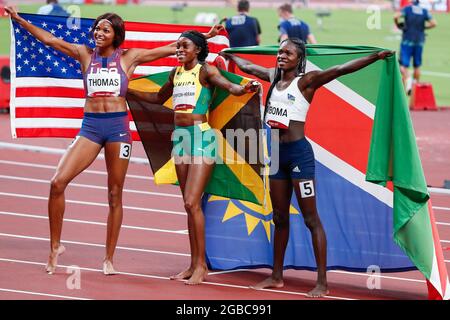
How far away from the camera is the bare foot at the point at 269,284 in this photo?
384 inches

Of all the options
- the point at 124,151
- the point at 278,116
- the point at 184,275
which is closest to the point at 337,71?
the point at 278,116

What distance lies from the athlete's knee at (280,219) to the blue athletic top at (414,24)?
15.4 metres

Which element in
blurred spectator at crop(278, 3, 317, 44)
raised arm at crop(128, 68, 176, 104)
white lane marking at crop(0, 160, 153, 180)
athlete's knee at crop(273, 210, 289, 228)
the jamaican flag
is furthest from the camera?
blurred spectator at crop(278, 3, 317, 44)

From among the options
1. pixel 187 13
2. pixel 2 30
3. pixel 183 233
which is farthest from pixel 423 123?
pixel 187 13

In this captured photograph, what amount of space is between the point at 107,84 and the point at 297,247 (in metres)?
2.26

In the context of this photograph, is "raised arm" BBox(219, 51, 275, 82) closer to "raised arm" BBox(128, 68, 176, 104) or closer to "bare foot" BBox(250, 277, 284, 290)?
→ "raised arm" BBox(128, 68, 176, 104)

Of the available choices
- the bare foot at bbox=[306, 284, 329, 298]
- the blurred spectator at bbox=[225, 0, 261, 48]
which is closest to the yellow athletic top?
the bare foot at bbox=[306, 284, 329, 298]

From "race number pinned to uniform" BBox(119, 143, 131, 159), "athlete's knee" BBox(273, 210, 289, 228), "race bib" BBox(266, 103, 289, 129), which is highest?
"race bib" BBox(266, 103, 289, 129)

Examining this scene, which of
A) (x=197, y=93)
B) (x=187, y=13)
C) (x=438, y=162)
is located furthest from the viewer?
(x=187, y=13)

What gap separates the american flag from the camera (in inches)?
427

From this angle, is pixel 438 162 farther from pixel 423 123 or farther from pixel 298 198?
pixel 298 198

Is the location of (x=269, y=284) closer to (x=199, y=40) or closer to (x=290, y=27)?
(x=199, y=40)

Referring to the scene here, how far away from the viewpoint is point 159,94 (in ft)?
33.7

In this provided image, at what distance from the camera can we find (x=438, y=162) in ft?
55.8
